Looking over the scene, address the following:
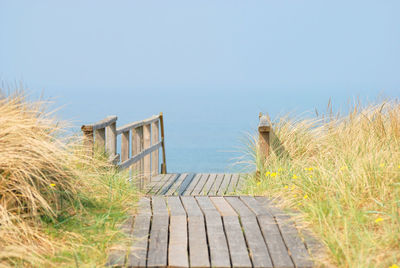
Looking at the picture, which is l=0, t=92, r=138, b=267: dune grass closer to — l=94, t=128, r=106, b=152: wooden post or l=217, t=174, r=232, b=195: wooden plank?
l=94, t=128, r=106, b=152: wooden post

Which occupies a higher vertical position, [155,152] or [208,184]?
[155,152]

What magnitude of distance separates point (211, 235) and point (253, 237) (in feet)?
1.16

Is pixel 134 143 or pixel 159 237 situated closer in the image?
A: pixel 159 237

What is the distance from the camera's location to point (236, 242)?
415 cm

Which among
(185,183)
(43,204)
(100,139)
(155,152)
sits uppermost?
(100,139)

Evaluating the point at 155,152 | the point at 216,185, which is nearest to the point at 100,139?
the point at 216,185

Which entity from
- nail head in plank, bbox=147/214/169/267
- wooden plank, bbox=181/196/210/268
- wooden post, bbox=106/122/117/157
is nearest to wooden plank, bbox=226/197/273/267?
wooden plank, bbox=181/196/210/268

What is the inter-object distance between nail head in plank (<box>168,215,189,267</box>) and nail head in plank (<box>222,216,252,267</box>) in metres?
0.36

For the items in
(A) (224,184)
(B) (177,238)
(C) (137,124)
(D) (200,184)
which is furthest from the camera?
(D) (200,184)

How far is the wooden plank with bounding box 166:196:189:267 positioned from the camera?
12.4ft

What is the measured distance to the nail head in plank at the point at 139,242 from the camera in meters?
3.78

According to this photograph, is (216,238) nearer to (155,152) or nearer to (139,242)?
(139,242)

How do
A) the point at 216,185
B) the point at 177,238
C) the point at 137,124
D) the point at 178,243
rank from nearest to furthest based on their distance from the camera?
the point at 178,243
the point at 177,238
the point at 137,124
the point at 216,185

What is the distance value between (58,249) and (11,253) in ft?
1.30
